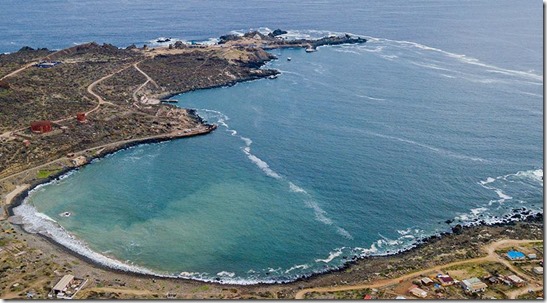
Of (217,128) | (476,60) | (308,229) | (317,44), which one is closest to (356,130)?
(217,128)

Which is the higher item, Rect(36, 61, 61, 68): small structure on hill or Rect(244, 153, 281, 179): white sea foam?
Rect(36, 61, 61, 68): small structure on hill

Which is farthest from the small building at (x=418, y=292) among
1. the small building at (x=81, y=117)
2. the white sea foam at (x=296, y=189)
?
the small building at (x=81, y=117)

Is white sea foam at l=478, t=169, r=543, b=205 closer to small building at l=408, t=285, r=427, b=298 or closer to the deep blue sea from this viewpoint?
the deep blue sea

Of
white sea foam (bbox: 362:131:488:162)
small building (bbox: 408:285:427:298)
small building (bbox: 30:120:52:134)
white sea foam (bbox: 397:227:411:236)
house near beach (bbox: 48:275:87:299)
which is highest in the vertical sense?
small building (bbox: 30:120:52:134)

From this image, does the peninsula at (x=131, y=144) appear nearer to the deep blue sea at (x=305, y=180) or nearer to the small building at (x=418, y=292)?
the small building at (x=418, y=292)

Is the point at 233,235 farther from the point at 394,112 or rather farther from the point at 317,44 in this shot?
the point at 317,44

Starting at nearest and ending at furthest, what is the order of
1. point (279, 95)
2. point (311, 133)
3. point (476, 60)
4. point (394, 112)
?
1. point (311, 133)
2. point (394, 112)
3. point (279, 95)
4. point (476, 60)

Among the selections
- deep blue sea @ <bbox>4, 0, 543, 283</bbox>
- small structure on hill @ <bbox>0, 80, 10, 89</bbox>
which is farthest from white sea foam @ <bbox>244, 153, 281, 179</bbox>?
small structure on hill @ <bbox>0, 80, 10, 89</bbox>
